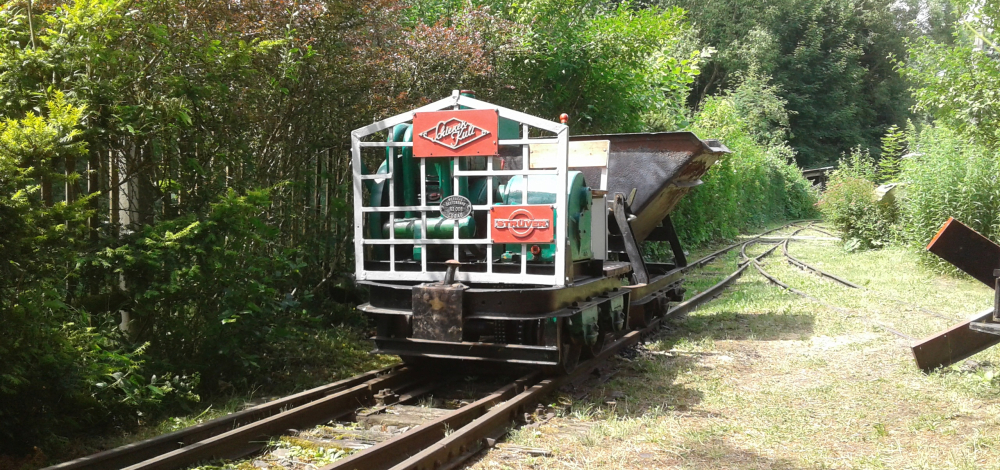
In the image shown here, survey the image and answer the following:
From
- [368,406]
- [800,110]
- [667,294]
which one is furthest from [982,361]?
[800,110]

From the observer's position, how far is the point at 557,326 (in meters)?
6.05

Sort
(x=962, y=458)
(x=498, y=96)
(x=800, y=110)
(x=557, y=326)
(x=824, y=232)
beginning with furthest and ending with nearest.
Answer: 1. (x=800, y=110)
2. (x=824, y=232)
3. (x=498, y=96)
4. (x=557, y=326)
5. (x=962, y=458)

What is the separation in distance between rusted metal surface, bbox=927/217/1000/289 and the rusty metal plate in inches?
120

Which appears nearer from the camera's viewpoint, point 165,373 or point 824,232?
point 165,373

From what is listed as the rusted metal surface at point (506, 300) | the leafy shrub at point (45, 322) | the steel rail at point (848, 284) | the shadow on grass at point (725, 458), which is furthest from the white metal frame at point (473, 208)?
the steel rail at point (848, 284)

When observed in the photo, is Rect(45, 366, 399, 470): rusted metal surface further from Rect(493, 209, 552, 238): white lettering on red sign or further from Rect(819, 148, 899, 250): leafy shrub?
Rect(819, 148, 899, 250): leafy shrub

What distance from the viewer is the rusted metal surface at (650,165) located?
9289 mm

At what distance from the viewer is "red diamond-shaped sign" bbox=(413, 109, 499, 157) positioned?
19.5 feet

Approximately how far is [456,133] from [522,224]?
0.91 m

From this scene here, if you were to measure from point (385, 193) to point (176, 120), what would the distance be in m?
1.77

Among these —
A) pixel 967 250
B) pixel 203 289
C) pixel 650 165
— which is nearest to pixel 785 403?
pixel 967 250

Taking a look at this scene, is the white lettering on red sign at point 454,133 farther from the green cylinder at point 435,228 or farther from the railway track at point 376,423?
the railway track at point 376,423

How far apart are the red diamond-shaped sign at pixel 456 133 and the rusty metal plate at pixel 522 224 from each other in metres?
0.49

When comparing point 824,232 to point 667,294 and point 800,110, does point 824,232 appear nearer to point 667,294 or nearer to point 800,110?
point 667,294
